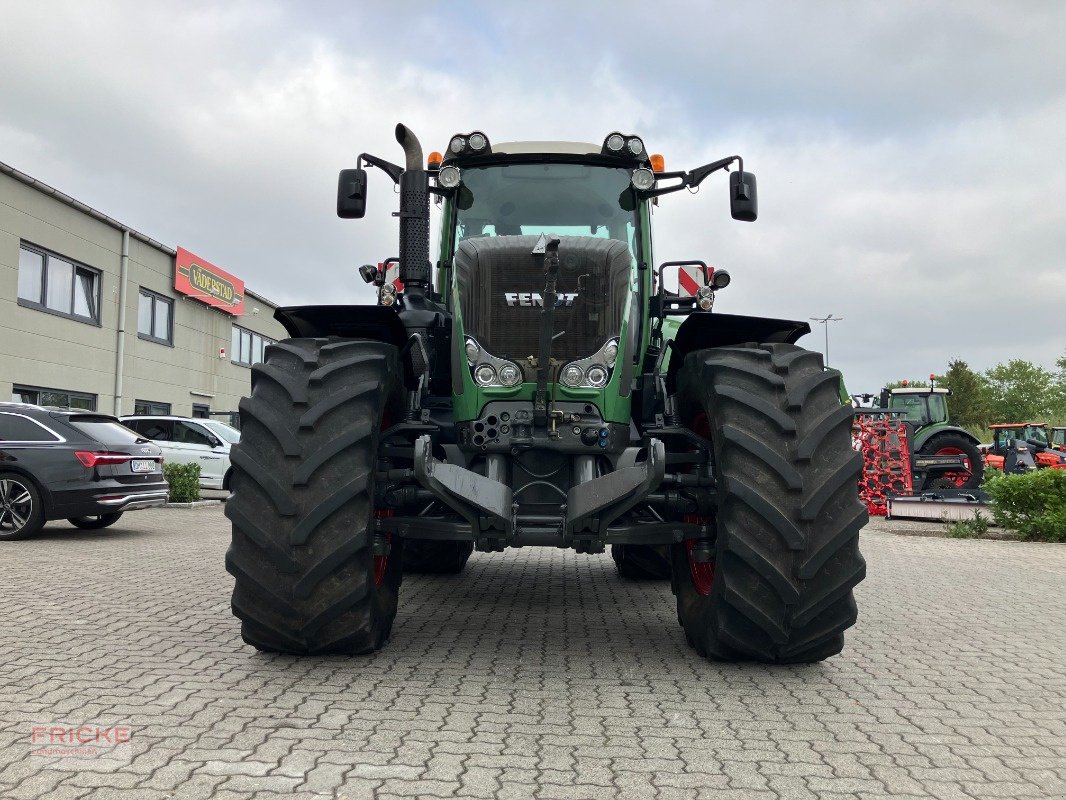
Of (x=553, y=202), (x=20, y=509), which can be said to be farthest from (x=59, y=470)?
(x=553, y=202)

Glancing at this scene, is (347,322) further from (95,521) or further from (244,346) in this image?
(244,346)

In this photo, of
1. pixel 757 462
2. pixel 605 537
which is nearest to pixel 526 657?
pixel 605 537

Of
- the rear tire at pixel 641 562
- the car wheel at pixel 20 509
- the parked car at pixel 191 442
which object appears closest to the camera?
the rear tire at pixel 641 562

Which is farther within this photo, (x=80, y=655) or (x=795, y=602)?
(x=80, y=655)

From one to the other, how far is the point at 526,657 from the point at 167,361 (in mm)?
26626

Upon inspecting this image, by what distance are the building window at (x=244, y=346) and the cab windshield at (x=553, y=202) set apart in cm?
2915

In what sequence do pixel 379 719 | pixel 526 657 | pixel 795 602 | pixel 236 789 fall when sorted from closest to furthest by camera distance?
pixel 236 789 → pixel 379 719 → pixel 795 602 → pixel 526 657

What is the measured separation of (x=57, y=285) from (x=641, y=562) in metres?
20.7

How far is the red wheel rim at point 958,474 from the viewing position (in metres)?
20.6

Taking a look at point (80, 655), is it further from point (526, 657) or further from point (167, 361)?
point (167, 361)

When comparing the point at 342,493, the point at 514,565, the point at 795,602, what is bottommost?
the point at 514,565

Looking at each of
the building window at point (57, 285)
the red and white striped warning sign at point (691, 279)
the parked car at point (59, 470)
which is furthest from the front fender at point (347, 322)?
the building window at point (57, 285)

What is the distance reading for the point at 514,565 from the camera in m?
9.53

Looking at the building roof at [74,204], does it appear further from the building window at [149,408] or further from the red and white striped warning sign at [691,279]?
the red and white striped warning sign at [691,279]
